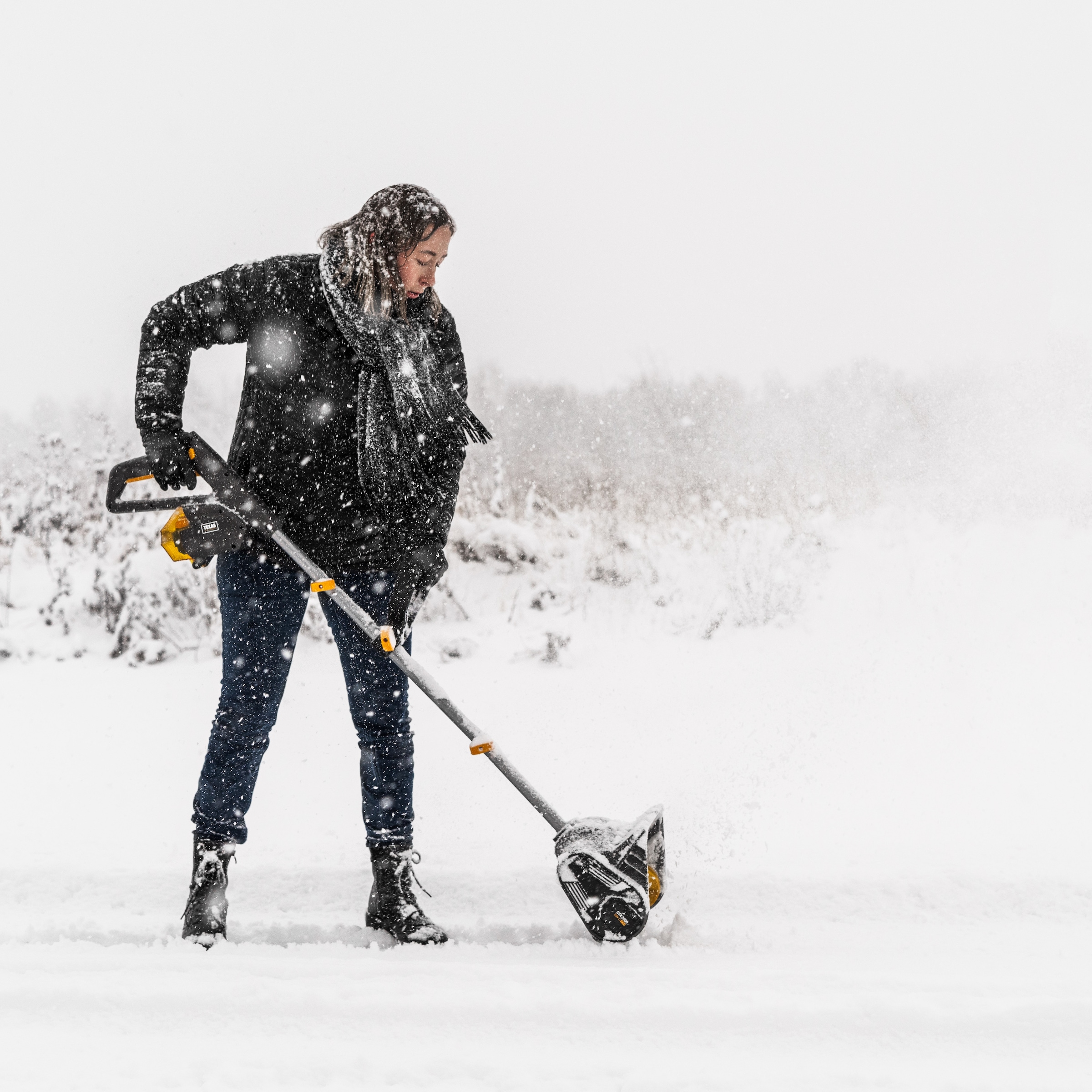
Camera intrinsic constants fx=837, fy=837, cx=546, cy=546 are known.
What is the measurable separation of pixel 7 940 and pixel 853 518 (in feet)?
20.7

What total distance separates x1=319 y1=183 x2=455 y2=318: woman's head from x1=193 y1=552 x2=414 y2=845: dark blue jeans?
71 centimetres

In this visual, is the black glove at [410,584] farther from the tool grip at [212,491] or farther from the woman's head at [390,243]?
the woman's head at [390,243]

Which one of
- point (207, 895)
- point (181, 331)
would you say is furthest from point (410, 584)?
point (207, 895)

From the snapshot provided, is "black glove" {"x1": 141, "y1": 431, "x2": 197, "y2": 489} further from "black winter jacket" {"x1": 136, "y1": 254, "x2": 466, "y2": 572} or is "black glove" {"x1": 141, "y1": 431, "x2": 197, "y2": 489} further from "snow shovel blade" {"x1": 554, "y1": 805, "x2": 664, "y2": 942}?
"snow shovel blade" {"x1": 554, "y1": 805, "x2": 664, "y2": 942}

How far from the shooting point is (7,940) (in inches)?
83.9

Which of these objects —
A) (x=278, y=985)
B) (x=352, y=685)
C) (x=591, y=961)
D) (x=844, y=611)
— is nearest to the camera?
(x=278, y=985)

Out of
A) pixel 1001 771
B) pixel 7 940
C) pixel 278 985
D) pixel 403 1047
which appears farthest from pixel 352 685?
pixel 1001 771

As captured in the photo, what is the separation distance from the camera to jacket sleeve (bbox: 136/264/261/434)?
198 centimetres

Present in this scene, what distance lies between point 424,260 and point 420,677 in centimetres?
103

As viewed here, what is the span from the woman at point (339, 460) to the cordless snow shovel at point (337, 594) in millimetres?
59

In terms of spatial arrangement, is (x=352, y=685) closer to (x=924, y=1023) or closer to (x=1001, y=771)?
(x=924, y=1023)

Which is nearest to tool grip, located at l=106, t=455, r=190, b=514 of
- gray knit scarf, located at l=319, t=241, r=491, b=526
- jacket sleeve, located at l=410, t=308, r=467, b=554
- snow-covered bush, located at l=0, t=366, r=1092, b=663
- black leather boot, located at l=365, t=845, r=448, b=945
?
gray knit scarf, located at l=319, t=241, r=491, b=526

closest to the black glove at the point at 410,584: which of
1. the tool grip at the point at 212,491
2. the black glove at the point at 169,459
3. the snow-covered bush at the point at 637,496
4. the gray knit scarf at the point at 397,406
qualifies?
the gray knit scarf at the point at 397,406

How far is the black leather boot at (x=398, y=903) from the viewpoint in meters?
2.16
